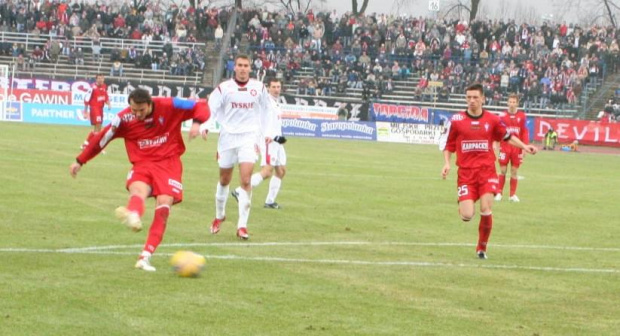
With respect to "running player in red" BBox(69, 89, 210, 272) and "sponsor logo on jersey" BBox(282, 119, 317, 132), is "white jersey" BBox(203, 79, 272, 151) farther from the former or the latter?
"sponsor logo on jersey" BBox(282, 119, 317, 132)

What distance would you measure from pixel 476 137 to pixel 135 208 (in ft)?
16.1

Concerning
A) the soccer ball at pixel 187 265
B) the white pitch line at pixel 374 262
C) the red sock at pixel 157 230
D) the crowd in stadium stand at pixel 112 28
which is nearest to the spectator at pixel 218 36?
the crowd in stadium stand at pixel 112 28

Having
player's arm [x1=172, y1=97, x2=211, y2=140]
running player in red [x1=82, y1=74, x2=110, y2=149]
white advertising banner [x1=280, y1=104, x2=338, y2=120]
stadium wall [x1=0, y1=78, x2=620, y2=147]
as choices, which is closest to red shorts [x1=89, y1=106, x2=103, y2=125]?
running player in red [x1=82, y1=74, x2=110, y2=149]

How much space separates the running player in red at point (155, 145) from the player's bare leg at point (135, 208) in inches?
0.5

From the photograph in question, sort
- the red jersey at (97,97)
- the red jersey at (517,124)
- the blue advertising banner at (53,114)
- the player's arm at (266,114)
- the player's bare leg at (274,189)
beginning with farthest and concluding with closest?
the blue advertising banner at (53,114) → the red jersey at (97,97) → the red jersey at (517,124) → the player's bare leg at (274,189) → the player's arm at (266,114)

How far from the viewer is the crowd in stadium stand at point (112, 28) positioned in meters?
57.5

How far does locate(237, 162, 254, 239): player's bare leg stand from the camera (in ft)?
45.6

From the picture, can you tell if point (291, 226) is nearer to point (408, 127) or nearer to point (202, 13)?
point (408, 127)

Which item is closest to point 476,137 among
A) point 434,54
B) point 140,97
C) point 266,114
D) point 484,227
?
point 484,227

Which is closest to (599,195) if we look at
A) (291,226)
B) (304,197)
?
(304,197)

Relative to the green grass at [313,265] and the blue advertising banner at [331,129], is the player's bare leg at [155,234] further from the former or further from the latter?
the blue advertising banner at [331,129]

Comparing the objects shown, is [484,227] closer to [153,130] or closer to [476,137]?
[476,137]

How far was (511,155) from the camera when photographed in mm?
23062

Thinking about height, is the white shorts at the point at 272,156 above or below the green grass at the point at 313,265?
A: above
